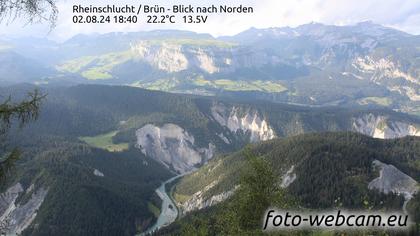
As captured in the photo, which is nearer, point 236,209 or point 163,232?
point 236,209

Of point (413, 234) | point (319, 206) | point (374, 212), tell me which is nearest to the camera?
point (374, 212)

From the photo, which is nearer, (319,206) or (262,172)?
(262,172)

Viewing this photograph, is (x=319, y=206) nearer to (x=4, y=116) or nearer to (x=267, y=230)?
(x=267, y=230)

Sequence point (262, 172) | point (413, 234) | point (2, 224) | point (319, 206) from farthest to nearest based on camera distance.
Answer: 1. point (319, 206)
2. point (413, 234)
3. point (262, 172)
4. point (2, 224)

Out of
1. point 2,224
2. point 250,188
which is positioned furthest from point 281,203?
point 2,224

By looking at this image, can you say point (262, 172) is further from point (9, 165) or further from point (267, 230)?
point (9, 165)

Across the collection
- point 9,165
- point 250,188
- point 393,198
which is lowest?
point 393,198

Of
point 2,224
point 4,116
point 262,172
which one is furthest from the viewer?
point 262,172

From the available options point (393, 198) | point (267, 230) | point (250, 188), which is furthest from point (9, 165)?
point (393, 198)

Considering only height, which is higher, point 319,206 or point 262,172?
point 262,172
